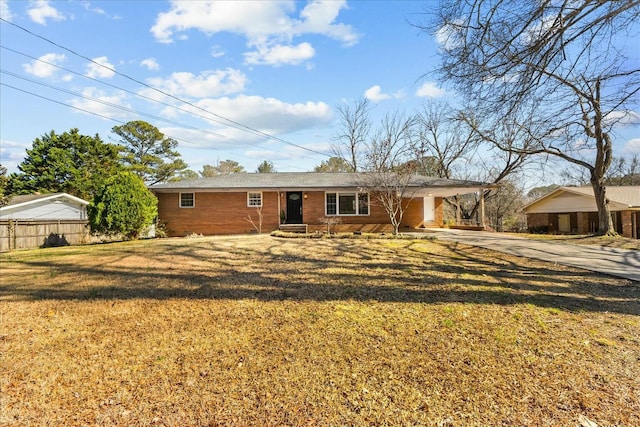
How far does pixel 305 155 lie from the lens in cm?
3158

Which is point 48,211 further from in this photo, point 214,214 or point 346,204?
point 346,204

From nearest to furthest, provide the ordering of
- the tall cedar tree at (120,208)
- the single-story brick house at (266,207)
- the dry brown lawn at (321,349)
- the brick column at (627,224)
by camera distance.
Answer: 1. the dry brown lawn at (321,349)
2. the tall cedar tree at (120,208)
3. the single-story brick house at (266,207)
4. the brick column at (627,224)

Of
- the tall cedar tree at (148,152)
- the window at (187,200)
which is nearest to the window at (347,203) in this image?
the window at (187,200)

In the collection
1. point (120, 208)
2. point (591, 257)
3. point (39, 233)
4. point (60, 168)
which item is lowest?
point (591, 257)

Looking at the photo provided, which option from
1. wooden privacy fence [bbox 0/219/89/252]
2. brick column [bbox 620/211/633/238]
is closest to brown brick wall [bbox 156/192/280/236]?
wooden privacy fence [bbox 0/219/89/252]

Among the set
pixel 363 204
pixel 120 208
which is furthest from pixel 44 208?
pixel 363 204

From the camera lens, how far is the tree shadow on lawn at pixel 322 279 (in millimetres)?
4828

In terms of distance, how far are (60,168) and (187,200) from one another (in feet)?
59.3

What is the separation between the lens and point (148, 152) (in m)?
34.6

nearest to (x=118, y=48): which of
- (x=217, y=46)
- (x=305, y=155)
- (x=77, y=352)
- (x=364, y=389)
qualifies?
(x=217, y=46)

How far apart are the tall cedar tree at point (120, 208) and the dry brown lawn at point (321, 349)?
238 inches

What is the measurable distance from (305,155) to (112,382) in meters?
29.6

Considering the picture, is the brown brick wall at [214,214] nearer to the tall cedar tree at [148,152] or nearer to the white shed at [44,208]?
the white shed at [44,208]

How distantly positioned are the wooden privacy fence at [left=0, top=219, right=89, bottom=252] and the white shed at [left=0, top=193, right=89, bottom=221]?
23.1 ft
